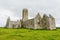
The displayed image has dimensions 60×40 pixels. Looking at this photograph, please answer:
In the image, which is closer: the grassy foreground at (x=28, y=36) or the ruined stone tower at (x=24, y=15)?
the grassy foreground at (x=28, y=36)

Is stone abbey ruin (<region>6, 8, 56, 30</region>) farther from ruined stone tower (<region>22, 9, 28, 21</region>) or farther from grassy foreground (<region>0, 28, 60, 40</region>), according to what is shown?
grassy foreground (<region>0, 28, 60, 40</region>)

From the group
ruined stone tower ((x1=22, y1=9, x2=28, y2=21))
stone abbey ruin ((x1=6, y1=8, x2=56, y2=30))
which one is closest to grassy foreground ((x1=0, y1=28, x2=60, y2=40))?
stone abbey ruin ((x1=6, y1=8, x2=56, y2=30))

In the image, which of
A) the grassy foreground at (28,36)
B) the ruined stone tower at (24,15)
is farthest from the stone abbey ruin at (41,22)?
the grassy foreground at (28,36)

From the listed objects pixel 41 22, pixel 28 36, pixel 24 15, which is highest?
pixel 24 15

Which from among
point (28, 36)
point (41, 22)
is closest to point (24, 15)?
point (41, 22)

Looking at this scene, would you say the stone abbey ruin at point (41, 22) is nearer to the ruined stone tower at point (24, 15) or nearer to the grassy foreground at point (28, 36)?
the ruined stone tower at point (24, 15)

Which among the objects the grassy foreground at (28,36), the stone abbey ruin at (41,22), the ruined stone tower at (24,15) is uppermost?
the ruined stone tower at (24,15)

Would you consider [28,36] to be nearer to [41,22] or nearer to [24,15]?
[41,22]

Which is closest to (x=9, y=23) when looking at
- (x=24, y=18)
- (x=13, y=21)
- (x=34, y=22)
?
(x=13, y=21)

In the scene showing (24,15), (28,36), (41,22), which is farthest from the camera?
(24,15)

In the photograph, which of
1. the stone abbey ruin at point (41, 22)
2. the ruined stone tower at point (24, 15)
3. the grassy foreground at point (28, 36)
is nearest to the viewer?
the grassy foreground at point (28, 36)

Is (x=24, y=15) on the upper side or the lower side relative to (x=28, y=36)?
upper

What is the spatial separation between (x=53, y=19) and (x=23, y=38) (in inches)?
1544

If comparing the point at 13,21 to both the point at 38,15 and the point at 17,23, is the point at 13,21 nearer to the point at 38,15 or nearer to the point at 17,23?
the point at 17,23
